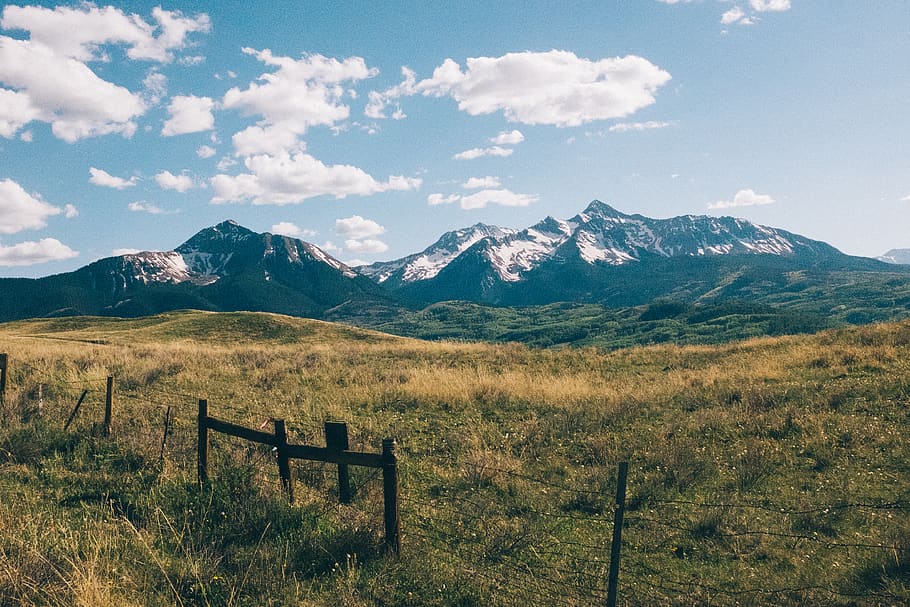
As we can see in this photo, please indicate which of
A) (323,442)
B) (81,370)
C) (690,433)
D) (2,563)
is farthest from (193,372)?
(690,433)

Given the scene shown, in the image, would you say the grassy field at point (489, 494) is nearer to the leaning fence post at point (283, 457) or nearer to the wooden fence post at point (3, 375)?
the leaning fence post at point (283, 457)

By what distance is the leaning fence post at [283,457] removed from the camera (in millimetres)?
8453

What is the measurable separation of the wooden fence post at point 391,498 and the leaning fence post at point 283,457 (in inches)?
86.7

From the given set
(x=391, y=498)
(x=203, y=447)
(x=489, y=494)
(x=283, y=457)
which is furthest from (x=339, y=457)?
(x=489, y=494)

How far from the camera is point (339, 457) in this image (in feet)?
25.5

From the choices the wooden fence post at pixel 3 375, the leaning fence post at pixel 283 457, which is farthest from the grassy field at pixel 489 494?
the wooden fence post at pixel 3 375

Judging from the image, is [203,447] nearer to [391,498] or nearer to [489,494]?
[391,498]

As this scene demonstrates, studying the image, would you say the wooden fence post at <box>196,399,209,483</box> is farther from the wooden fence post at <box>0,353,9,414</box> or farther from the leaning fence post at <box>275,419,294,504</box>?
the wooden fence post at <box>0,353,9,414</box>

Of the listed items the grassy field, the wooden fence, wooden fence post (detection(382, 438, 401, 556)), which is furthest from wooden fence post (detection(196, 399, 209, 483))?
wooden fence post (detection(382, 438, 401, 556))

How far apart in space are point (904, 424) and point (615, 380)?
9.99m

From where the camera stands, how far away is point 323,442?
41.5ft

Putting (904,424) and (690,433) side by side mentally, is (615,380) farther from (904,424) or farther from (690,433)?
(904,424)

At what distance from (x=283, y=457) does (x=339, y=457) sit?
1.47 m

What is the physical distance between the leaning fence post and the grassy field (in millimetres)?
179
